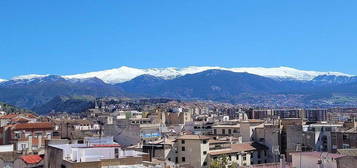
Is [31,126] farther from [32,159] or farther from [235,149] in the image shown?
[32,159]

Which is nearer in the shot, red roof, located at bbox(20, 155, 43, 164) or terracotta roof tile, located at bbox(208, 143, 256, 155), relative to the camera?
red roof, located at bbox(20, 155, 43, 164)

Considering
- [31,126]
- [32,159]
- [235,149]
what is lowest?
[235,149]

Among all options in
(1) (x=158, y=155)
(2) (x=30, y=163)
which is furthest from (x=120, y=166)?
(1) (x=158, y=155)

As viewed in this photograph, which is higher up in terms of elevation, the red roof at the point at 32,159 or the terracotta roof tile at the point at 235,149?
the red roof at the point at 32,159

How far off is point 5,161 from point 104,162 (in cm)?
1807

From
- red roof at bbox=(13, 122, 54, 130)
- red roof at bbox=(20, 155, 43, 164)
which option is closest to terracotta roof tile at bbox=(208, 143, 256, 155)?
red roof at bbox=(20, 155, 43, 164)

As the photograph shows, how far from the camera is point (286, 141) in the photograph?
72.7 metres

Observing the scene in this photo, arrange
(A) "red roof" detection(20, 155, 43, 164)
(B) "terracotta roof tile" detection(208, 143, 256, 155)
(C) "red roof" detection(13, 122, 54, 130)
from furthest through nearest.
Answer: (C) "red roof" detection(13, 122, 54, 130)
(B) "terracotta roof tile" detection(208, 143, 256, 155)
(A) "red roof" detection(20, 155, 43, 164)

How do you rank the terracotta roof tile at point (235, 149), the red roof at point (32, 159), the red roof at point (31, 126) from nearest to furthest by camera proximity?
1. the red roof at point (32, 159)
2. the terracotta roof tile at point (235, 149)
3. the red roof at point (31, 126)

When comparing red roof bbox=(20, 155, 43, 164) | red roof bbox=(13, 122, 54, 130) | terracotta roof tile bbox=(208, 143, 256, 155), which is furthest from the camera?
red roof bbox=(13, 122, 54, 130)

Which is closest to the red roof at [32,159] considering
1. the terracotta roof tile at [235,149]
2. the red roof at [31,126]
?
the terracotta roof tile at [235,149]

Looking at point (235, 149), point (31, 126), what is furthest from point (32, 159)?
point (31, 126)

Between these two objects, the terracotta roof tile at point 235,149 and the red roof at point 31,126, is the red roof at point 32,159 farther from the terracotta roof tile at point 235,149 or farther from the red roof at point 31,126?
the red roof at point 31,126

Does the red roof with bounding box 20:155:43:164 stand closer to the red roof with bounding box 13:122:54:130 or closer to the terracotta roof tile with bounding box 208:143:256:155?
the terracotta roof tile with bounding box 208:143:256:155
